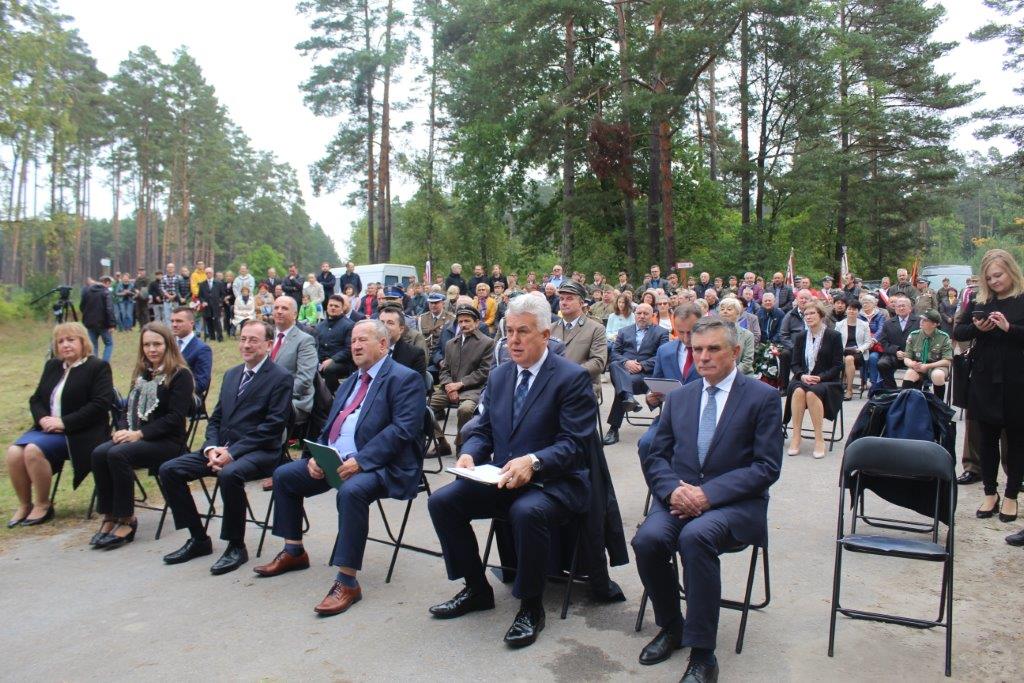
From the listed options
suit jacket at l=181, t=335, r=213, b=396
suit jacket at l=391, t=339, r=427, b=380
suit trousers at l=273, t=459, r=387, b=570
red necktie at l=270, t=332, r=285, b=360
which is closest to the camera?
suit trousers at l=273, t=459, r=387, b=570

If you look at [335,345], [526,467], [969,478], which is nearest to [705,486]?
[526,467]

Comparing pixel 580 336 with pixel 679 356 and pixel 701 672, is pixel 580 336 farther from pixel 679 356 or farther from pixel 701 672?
pixel 701 672

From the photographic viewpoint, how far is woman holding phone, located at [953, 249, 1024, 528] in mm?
5043

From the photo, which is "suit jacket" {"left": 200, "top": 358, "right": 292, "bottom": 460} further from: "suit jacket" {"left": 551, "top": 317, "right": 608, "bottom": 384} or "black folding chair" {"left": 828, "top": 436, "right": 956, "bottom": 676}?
"black folding chair" {"left": 828, "top": 436, "right": 956, "bottom": 676}

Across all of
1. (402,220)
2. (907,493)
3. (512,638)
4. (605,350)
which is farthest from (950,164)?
(512,638)

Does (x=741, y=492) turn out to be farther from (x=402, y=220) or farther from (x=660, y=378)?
(x=402, y=220)

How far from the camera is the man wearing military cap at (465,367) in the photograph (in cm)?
759

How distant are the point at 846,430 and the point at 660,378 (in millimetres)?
3465

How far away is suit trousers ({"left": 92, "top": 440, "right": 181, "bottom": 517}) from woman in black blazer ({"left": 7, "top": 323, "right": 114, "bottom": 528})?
406mm

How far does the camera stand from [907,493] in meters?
4.34

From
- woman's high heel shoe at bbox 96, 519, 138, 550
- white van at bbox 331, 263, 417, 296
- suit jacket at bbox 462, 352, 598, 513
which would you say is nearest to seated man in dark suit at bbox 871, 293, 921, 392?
suit jacket at bbox 462, 352, 598, 513

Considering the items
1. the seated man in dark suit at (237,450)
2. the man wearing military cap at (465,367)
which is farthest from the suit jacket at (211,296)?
the seated man in dark suit at (237,450)

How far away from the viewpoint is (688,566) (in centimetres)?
328

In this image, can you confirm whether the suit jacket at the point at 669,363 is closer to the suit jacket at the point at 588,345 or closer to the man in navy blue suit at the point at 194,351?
the suit jacket at the point at 588,345
